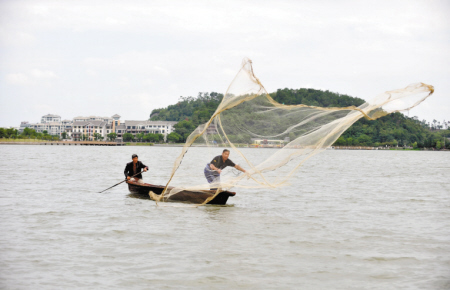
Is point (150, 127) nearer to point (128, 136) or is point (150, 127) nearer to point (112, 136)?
point (128, 136)

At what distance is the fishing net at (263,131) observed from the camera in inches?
386

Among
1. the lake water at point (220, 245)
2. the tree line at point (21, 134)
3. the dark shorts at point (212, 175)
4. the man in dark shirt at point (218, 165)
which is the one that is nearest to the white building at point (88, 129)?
the tree line at point (21, 134)

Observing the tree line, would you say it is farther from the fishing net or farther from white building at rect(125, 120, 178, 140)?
the fishing net

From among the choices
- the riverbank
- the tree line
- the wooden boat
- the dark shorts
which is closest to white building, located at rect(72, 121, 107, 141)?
the riverbank

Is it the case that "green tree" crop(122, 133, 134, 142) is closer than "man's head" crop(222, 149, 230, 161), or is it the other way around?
"man's head" crop(222, 149, 230, 161)

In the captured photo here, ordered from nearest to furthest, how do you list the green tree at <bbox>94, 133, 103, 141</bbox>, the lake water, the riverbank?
1. the lake water
2. the riverbank
3. the green tree at <bbox>94, 133, 103, 141</bbox>

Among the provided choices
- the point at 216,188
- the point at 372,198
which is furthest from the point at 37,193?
the point at 372,198

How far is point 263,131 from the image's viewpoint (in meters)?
11.0

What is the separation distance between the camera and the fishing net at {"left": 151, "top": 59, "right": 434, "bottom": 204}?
9.81m

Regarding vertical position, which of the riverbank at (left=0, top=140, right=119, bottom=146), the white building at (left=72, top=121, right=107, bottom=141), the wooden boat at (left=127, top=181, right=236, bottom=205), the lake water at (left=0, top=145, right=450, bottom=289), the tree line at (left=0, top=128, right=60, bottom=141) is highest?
the white building at (left=72, top=121, right=107, bottom=141)

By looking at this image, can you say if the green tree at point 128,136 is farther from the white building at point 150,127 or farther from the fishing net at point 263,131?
the fishing net at point 263,131

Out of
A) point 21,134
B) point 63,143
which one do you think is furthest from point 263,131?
point 21,134

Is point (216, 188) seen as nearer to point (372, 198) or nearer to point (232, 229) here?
point (232, 229)

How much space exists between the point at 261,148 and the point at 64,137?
172 m
